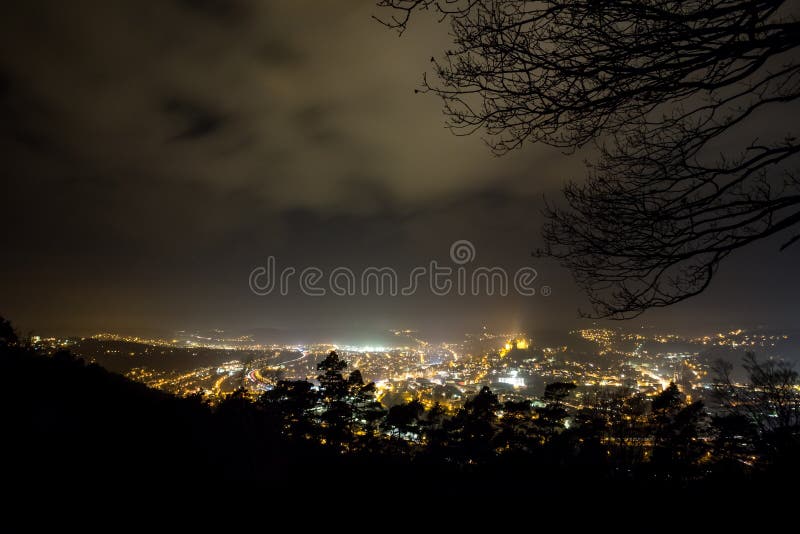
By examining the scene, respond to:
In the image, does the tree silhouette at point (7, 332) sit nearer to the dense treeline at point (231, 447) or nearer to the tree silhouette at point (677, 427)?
the dense treeline at point (231, 447)

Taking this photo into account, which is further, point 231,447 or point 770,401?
point 770,401

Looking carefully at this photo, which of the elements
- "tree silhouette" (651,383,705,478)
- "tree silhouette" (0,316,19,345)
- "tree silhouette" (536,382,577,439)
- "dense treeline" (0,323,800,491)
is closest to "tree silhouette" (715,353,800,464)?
"dense treeline" (0,323,800,491)

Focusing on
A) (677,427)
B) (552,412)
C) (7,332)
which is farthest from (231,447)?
(677,427)

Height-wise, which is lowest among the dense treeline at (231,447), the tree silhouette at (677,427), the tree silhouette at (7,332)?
the tree silhouette at (677,427)

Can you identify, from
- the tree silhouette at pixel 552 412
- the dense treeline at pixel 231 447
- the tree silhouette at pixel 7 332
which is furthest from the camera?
the tree silhouette at pixel 552 412

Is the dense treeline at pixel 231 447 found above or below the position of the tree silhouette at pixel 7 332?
below

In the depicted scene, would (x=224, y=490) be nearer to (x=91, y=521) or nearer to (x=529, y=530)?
(x=91, y=521)

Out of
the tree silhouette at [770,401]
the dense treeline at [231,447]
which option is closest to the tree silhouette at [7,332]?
the dense treeline at [231,447]

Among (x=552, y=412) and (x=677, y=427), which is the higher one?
(x=552, y=412)

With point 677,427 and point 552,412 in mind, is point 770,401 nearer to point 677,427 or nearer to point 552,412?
point 677,427

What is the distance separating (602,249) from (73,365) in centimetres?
1008

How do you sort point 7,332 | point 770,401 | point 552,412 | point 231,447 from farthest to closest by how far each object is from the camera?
point 552,412, point 7,332, point 770,401, point 231,447

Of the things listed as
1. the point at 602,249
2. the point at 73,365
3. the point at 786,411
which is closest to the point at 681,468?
the point at 786,411

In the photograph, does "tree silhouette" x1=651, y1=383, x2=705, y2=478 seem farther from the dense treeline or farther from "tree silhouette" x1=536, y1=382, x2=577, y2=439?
"tree silhouette" x1=536, y1=382, x2=577, y2=439
